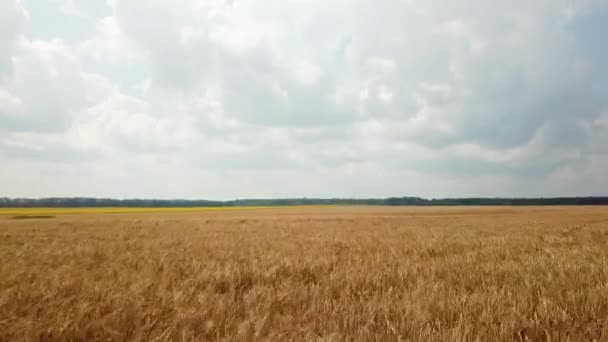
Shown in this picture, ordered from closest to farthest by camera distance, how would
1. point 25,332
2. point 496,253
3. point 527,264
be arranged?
1. point 25,332
2. point 527,264
3. point 496,253

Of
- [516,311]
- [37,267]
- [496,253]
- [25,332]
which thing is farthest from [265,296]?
[496,253]

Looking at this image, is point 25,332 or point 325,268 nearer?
point 25,332

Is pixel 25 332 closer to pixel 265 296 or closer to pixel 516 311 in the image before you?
pixel 265 296

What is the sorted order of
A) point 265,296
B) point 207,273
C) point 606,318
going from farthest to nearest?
1. point 207,273
2. point 265,296
3. point 606,318

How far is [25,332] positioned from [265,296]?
8.33 feet

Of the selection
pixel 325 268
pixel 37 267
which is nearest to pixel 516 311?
pixel 325 268

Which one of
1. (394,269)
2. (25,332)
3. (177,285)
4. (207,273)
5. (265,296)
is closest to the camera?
(25,332)

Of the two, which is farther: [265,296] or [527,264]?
[527,264]

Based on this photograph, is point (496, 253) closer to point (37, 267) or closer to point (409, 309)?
point (409, 309)

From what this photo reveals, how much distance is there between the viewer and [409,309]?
4.31 meters

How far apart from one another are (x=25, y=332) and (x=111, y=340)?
76 centimetres

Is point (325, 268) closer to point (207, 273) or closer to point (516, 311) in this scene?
point (207, 273)

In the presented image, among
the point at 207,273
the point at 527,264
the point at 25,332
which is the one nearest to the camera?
the point at 25,332

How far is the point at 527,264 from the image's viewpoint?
26.0 feet
